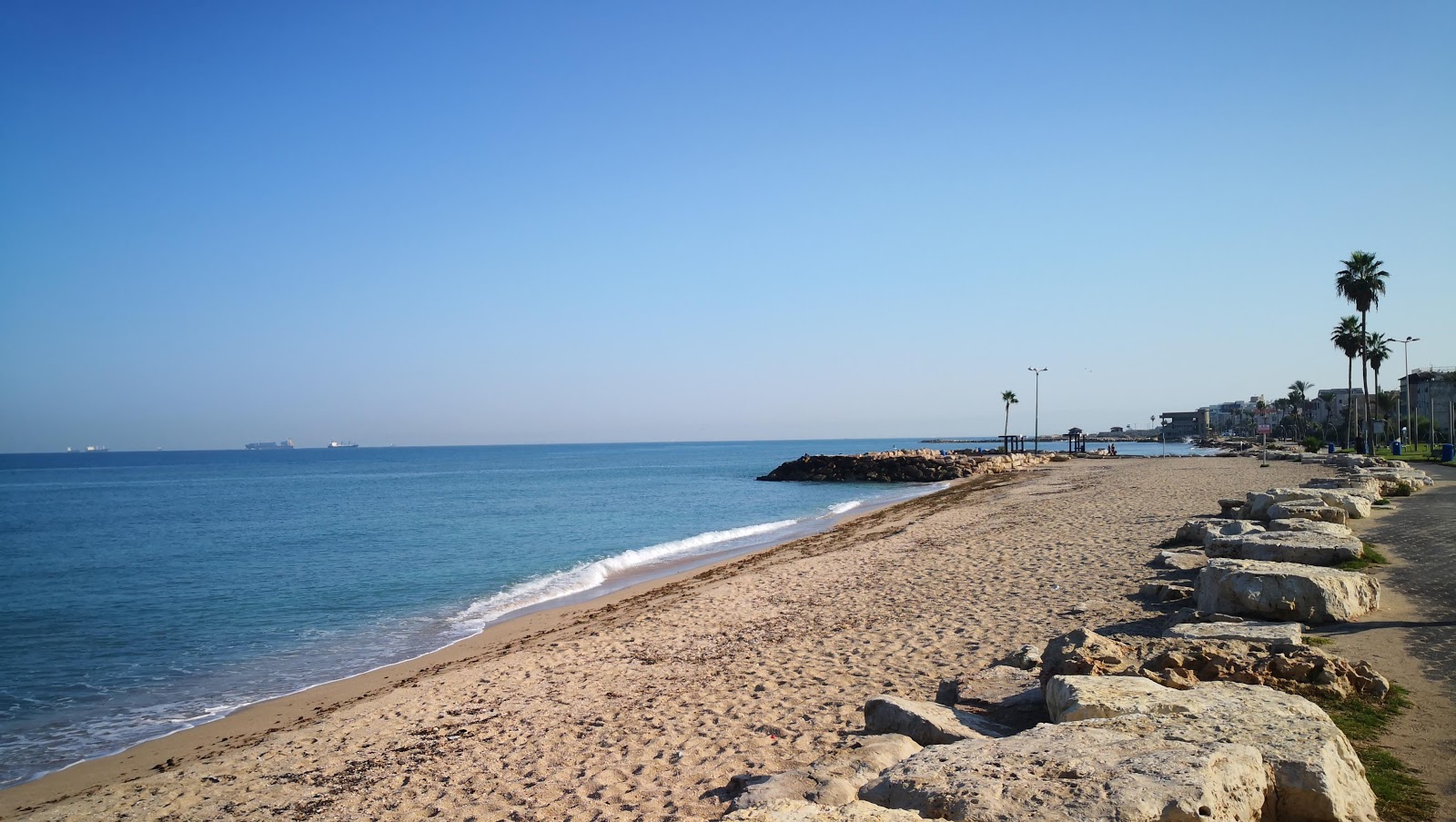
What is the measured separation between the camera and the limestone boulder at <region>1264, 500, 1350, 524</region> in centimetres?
1293

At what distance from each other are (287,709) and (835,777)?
8157 mm

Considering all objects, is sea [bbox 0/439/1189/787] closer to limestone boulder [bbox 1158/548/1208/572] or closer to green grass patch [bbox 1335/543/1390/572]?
limestone boulder [bbox 1158/548/1208/572]

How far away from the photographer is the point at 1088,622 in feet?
29.8

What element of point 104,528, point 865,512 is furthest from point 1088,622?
point 104,528

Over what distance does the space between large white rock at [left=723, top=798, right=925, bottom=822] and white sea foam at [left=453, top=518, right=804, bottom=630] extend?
11741 millimetres

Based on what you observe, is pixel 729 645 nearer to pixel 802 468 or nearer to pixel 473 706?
pixel 473 706

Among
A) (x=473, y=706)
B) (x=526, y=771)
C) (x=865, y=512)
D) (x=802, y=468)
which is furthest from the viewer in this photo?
(x=802, y=468)

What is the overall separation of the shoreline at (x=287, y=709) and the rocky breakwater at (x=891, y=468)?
1741 inches

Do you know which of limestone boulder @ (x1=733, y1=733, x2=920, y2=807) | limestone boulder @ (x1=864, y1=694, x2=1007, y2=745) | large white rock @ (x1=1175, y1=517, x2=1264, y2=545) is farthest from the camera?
large white rock @ (x1=1175, y1=517, x2=1264, y2=545)

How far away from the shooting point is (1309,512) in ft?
42.5

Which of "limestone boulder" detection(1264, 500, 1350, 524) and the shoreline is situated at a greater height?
"limestone boulder" detection(1264, 500, 1350, 524)

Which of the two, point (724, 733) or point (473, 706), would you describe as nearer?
point (724, 733)

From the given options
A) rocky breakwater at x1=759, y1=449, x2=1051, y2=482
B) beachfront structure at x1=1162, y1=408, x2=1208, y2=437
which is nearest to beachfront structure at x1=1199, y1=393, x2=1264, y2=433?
beachfront structure at x1=1162, y1=408, x2=1208, y2=437

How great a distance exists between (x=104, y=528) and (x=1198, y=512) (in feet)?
133
